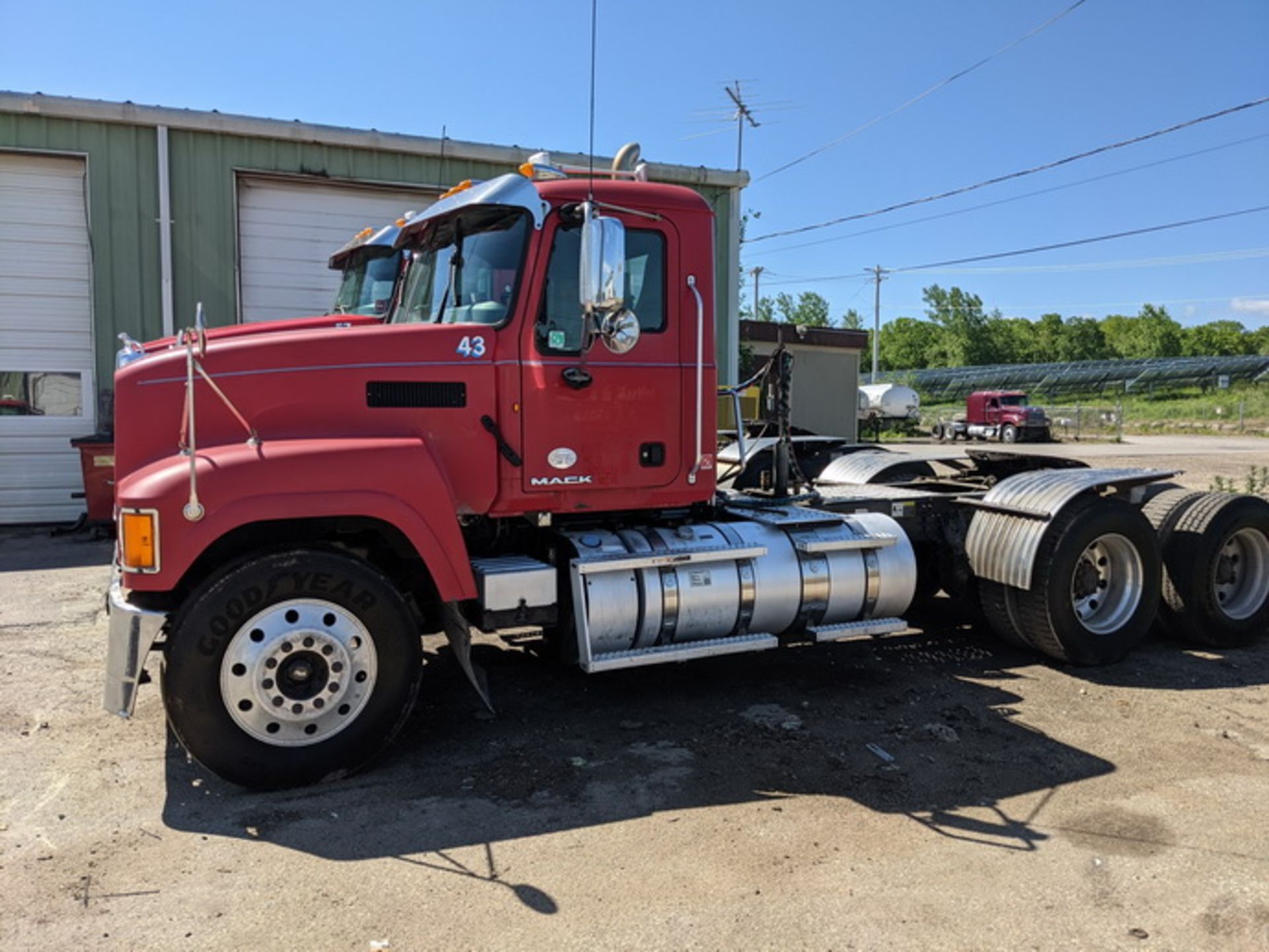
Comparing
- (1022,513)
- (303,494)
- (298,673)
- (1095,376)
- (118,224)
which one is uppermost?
(1095,376)

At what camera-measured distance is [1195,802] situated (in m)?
4.24

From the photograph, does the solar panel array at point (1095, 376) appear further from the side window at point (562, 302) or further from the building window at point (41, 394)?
the side window at point (562, 302)

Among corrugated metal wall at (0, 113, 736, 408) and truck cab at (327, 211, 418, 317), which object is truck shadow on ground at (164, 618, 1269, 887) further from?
corrugated metal wall at (0, 113, 736, 408)

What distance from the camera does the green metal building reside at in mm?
12273

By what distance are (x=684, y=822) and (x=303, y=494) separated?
2282 millimetres

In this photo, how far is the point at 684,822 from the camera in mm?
4035

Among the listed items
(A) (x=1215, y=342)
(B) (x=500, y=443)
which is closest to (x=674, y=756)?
(B) (x=500, y=443)

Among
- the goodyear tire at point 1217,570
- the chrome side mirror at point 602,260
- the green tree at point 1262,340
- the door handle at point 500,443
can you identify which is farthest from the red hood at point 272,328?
the green tree at point 1262,340

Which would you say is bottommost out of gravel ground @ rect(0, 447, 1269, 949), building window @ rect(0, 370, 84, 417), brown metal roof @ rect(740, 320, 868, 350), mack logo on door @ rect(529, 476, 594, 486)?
gravel ground @ rect(0, 447, 1269, 949)

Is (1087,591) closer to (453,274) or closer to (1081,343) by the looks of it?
(453,274)

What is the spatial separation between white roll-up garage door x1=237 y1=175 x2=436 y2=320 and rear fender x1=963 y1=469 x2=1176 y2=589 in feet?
31.9

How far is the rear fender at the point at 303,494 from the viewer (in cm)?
408

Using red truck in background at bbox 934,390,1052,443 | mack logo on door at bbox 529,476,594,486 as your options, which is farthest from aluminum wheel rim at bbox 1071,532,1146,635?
red truck in background at bbox 934,390,1052,443

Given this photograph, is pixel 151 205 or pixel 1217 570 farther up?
pixel 151 205
